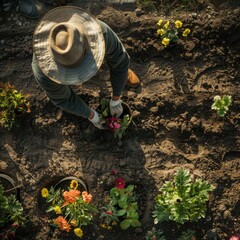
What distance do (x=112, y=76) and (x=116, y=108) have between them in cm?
57

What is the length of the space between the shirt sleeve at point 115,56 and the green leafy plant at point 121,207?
3.69 feet

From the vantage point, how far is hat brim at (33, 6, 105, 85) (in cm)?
263

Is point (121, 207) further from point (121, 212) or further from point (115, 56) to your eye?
point (115, 56)

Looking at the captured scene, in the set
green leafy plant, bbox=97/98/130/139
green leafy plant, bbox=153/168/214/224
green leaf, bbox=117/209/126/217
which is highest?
green leafy plant, bbox=97/98/130/139

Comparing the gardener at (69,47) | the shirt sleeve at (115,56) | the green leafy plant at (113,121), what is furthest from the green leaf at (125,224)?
the gardener at (69,47)

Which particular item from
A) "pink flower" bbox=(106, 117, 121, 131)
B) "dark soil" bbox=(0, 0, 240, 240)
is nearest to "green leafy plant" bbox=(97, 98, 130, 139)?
"pink flower" bbox=(106, 117, 121, 131)

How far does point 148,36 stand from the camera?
4332mm

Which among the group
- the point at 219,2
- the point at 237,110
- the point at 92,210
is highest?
the point at 219,2

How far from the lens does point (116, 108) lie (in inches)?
148

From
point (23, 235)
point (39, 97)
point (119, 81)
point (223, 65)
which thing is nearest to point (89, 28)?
point (119, 81)

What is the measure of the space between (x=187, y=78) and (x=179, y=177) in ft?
4.43

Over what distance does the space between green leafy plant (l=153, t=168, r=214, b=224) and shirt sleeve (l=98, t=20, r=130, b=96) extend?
122 centimetres

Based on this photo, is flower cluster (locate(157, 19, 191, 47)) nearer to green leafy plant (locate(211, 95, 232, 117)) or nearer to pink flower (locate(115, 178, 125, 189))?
green leafy plant (locate(211, 95, 232, 117))

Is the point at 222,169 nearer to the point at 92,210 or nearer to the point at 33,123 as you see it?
the point at 92,210
